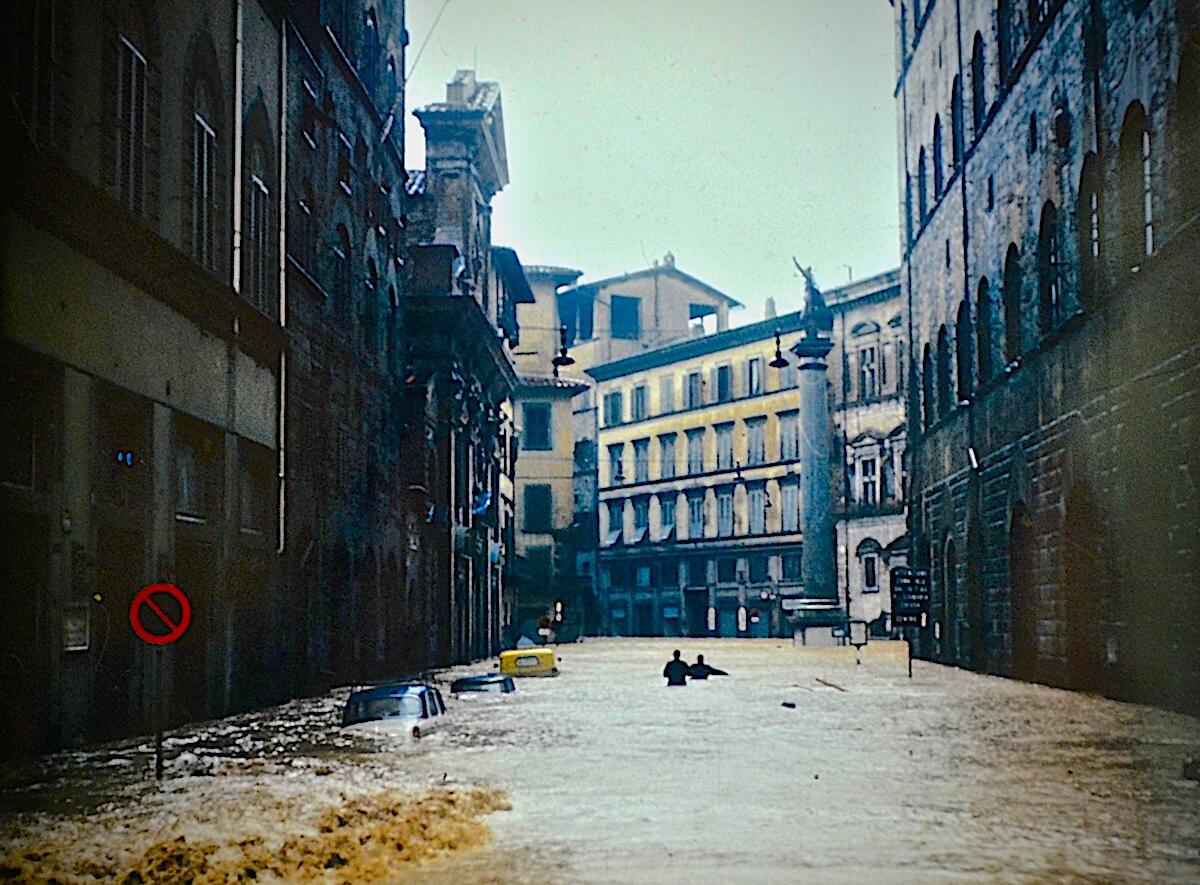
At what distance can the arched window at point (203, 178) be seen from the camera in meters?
20.9

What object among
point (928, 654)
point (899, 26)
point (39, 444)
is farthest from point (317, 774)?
point (899, 26)

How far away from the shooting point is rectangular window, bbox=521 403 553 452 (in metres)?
68.6

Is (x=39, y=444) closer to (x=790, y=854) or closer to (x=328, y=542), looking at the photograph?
(x=790, y=854)

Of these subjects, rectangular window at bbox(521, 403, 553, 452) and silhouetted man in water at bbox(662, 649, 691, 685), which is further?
rectangular window at bbox(521, 403, 553, 452)

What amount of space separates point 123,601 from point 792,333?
55799mm

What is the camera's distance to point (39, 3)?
16.2 meters

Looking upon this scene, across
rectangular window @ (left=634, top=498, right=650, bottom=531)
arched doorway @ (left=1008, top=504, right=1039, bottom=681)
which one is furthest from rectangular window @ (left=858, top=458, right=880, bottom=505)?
arched doorway @ (left=1008, top=504, right=1039, bottom=681)

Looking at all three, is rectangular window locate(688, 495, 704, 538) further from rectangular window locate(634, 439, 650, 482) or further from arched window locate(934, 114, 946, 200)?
arched window locate(934, 114, 946, 200)

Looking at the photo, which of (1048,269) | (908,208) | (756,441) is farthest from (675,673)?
(756,441)

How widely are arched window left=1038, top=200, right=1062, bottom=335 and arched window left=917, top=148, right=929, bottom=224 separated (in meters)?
13.6

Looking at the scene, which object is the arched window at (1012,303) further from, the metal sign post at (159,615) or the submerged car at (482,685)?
the metal sign post at (159,615)

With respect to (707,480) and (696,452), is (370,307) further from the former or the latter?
(696,452)

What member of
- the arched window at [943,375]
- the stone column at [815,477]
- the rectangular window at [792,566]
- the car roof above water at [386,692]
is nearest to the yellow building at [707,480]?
the rectangular window at [792,566]

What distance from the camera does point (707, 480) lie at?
7831 cm
